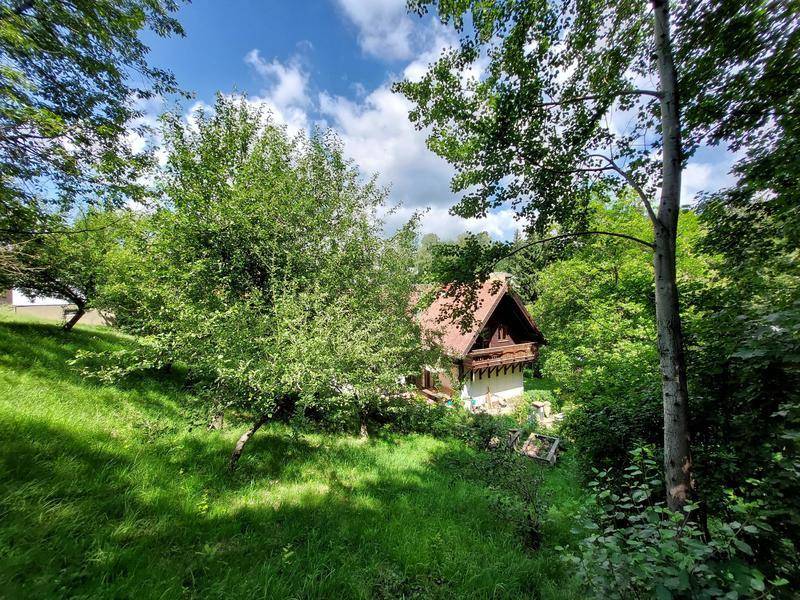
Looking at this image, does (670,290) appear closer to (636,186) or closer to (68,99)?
(636,186)

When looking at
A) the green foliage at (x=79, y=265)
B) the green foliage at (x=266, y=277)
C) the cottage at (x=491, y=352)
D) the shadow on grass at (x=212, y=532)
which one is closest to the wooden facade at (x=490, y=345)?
the cottage at (x=491, y=352)

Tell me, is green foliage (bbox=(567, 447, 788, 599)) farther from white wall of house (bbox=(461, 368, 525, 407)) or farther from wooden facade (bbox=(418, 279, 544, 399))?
white wall of house (bbox=(461, 368, 525, 407))

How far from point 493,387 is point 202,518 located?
53.1 feet

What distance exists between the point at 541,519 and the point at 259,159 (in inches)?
414

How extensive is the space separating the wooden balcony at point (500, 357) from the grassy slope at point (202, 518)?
361 inches

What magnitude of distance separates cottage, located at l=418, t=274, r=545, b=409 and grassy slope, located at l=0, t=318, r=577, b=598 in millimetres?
9079

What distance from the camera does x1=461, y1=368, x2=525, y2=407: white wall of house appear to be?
16.0 meters

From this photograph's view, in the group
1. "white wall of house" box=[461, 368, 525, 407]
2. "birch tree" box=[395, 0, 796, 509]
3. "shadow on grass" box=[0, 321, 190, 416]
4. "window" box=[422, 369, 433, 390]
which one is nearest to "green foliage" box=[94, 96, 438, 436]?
"shadow on grass" box=[0, 321, 190, 416]

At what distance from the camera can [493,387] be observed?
1741 centimetres

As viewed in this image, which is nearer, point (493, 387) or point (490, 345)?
point (490, 345)

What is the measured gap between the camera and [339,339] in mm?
6344

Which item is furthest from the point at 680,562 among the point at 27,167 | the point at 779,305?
the point at 27,167

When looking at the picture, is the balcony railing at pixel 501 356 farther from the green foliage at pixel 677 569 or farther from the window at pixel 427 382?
the green foliage at pixel 677 569

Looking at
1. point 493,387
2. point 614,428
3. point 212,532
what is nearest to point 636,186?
point 614,428
